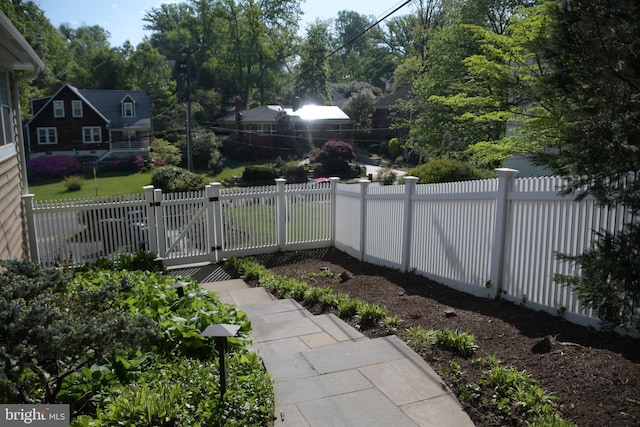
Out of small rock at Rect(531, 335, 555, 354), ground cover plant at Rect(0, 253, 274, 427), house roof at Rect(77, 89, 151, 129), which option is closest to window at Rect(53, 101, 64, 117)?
house roof at Rect(77, 89, 151, 129)

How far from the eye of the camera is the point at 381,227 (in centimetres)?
837

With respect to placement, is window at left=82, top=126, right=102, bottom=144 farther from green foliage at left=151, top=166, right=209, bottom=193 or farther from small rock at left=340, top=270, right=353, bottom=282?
small rock at left=340, top=270, right=353, bottom=282

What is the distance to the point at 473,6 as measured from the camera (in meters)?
21.6

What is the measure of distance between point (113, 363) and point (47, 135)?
41.1 m

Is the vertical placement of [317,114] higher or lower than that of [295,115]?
higher

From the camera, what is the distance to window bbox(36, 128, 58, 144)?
3844cm

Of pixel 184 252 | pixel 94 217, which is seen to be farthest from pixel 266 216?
pixel 94 217

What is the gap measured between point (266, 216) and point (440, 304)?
5053 mm

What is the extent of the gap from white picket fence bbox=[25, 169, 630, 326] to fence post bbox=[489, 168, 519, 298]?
12mm

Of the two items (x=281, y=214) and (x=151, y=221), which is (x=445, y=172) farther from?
(x=151, y=221)

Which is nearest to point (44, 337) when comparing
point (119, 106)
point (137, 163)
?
point (137, 163)

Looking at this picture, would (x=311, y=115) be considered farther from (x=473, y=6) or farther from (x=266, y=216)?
(x=266, y=216)

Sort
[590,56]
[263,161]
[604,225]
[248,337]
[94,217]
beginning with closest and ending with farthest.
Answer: [590,56]
[604,225]
[248,337]
[94,217]
[263,161]

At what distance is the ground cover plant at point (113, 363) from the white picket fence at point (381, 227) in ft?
9.00
